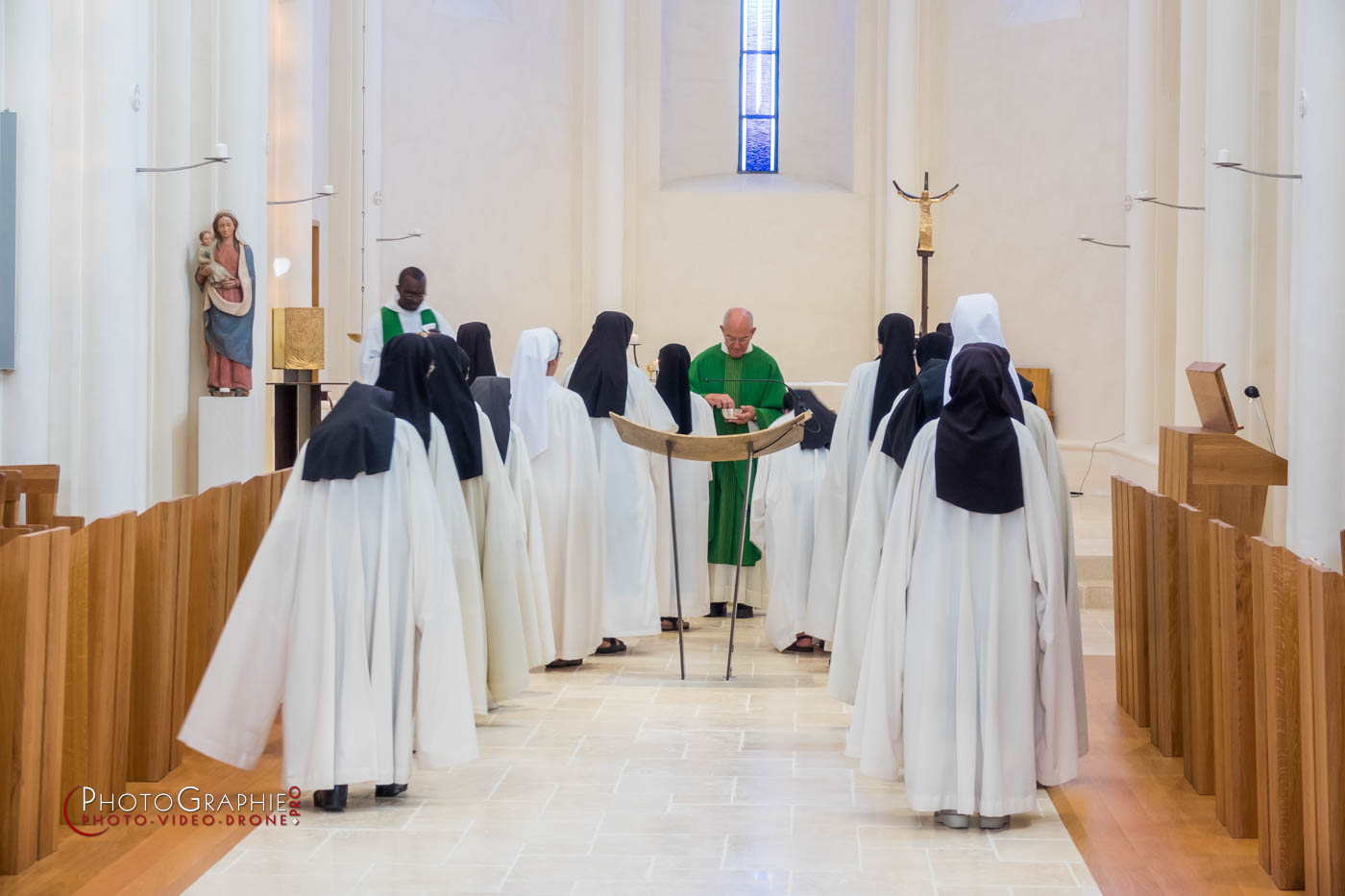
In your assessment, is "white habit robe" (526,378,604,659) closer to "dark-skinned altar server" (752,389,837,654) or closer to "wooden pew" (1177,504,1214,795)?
"dark-skinned altar server" (752,389,837,654)

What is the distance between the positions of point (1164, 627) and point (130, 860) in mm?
3976

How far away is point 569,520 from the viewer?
803 cm

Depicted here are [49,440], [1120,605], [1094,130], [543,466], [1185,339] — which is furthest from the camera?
[1094,130]

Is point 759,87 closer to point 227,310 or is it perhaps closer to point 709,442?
point 227,310

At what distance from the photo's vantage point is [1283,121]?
10258 mm

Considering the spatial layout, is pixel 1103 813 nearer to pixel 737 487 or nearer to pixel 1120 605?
pixel 1120 605

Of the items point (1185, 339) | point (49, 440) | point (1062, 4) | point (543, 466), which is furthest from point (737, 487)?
point (1062, 4)

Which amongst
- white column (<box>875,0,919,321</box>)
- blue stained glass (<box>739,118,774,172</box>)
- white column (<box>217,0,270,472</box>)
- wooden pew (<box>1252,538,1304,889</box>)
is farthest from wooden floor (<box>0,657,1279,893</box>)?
blue stained glass (<box>739,118,774,172</box>)

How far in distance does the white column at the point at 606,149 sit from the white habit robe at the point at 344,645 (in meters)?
11.3

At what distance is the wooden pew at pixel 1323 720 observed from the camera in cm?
404

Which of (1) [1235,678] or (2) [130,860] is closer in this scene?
(2) [130,860]

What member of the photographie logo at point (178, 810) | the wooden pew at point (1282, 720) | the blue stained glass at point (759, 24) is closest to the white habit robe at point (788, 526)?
the photographie logo at point (178, 810)

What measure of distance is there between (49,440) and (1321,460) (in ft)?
24.6

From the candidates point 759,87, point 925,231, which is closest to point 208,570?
point 925,231
